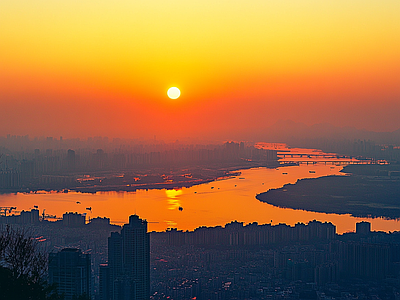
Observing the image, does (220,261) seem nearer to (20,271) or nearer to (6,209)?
(20,271)

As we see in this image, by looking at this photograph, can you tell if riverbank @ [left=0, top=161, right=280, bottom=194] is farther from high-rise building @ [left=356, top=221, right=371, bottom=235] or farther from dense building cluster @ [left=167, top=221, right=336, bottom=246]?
high-rise building @ [left=356, top=221, right=371, bottom=235]

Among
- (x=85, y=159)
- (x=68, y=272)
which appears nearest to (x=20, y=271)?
(x=68, y=272)

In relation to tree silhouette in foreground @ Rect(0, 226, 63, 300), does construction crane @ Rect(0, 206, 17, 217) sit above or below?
below

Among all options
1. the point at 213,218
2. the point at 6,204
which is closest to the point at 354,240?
the point at 213,218

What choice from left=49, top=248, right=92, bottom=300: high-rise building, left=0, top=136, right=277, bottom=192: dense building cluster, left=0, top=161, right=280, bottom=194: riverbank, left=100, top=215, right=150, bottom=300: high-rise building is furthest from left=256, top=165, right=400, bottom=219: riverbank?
left=49, top=248, right=92, bottom=300: high-rise building

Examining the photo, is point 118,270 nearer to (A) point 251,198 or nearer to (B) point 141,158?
(A) point 251,198

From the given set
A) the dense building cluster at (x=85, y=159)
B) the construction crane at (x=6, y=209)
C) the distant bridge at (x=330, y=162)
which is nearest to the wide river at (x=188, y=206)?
the construction crane at (x=6, y=209)

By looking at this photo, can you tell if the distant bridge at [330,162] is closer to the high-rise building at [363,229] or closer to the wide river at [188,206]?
the wide river at [188,206]
